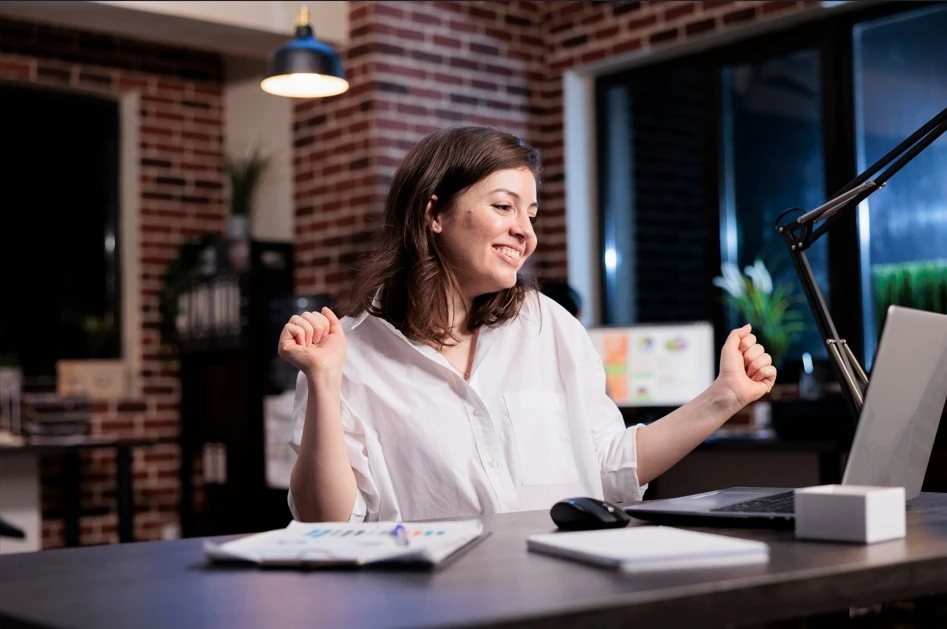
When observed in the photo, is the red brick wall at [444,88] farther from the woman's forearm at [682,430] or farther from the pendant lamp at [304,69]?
the woman's forearm at [682,430]

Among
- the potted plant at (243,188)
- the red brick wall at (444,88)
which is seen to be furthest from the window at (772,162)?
the potted plant at (243,188)

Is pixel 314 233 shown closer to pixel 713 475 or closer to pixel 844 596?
pixel 713 475

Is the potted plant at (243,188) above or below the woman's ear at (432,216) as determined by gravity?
above

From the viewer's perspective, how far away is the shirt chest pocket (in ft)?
6.67

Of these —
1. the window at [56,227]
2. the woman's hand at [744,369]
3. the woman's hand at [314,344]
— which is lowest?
the woman's hand at [744,369]

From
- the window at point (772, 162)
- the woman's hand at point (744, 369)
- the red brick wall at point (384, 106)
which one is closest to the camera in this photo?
the woman's hand at point (744, 369)

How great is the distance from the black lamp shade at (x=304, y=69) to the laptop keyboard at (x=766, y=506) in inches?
111

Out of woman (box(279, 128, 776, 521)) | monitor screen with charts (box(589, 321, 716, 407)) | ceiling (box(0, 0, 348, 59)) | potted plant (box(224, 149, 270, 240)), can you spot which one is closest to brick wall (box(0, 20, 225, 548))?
potted plant (box(224, 149, 270, 240))

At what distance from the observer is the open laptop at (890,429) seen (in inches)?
55.2

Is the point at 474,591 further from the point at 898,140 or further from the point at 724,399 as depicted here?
the point at 898,140

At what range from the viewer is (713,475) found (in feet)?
16.4

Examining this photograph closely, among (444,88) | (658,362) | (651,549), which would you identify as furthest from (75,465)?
(651,549)

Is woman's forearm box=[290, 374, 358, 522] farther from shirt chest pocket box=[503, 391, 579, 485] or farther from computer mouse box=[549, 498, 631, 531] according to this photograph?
computer mouse box=[549, 498, 631, 531]

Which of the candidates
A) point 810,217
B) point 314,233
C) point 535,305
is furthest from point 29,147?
point 810,217
